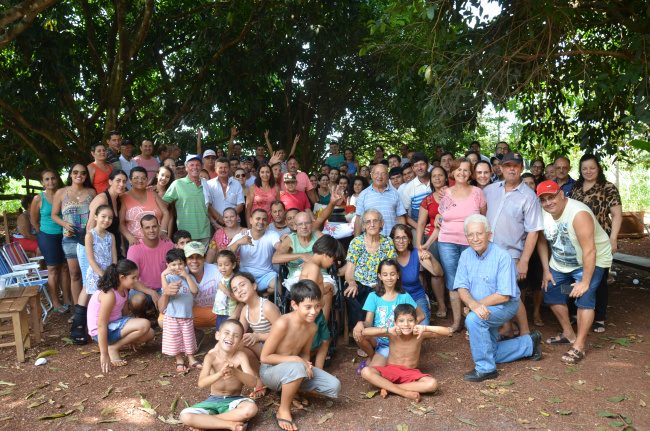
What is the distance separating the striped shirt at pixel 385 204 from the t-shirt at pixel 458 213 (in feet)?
2.27

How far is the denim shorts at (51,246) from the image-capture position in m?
6.03

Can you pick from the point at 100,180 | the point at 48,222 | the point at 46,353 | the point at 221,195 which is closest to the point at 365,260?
the point at 221,195

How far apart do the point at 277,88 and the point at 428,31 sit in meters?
8.63

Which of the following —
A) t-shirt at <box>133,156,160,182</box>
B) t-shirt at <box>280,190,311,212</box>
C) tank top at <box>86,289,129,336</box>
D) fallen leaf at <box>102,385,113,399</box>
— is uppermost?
t-shirt at <box>133,156,160,182</box>

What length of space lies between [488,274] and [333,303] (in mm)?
1624

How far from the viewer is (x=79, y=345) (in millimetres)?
5133

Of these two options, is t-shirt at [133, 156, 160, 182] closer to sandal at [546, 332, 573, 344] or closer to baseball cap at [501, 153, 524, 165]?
baseball cap at [501, 153, 524, 165]

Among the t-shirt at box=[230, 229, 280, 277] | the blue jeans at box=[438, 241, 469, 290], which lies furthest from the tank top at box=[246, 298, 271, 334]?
the blue jeans at box=[438, 241, 469, 290]

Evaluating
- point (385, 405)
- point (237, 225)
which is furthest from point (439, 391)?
point (237, 225)

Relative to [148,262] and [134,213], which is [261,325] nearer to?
[148,262]

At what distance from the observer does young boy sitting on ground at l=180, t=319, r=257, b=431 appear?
130 inches

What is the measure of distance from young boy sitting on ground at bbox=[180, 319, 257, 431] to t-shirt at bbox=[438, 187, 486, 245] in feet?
8.43

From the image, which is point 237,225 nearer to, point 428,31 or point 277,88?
point 428,31

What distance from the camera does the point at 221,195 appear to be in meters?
6.35
